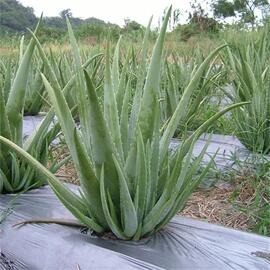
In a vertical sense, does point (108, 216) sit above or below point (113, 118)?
below

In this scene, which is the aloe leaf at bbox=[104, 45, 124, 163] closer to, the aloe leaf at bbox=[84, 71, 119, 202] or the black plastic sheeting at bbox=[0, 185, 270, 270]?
the aloe leaf at bbox=[84, 71, 119, 202]

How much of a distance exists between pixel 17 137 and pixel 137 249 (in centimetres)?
71

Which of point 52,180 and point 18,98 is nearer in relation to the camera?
point 52,180

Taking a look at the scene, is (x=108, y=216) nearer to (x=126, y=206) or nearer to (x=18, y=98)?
(x=126, y=206)

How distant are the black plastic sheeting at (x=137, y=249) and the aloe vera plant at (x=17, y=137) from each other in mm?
252

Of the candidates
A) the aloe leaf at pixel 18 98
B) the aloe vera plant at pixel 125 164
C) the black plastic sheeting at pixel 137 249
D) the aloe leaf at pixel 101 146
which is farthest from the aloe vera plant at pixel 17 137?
the aloe leaf at pixel 101 146

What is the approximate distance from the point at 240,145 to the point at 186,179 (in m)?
1.00

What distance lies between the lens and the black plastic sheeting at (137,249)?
1.08 meters

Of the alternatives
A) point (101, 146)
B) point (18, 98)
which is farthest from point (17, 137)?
point (101, 146)

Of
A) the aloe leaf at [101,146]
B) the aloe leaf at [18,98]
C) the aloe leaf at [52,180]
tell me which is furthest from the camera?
the aloe leaf at [18,98]

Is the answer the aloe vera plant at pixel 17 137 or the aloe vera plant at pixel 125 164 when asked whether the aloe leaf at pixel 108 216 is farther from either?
the aloe vera plant at pixel 17 137

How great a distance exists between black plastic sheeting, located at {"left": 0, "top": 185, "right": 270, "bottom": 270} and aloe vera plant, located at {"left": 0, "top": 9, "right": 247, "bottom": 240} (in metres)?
0.05

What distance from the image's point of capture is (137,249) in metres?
1.13

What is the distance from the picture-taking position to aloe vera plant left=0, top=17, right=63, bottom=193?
1.54 meters
